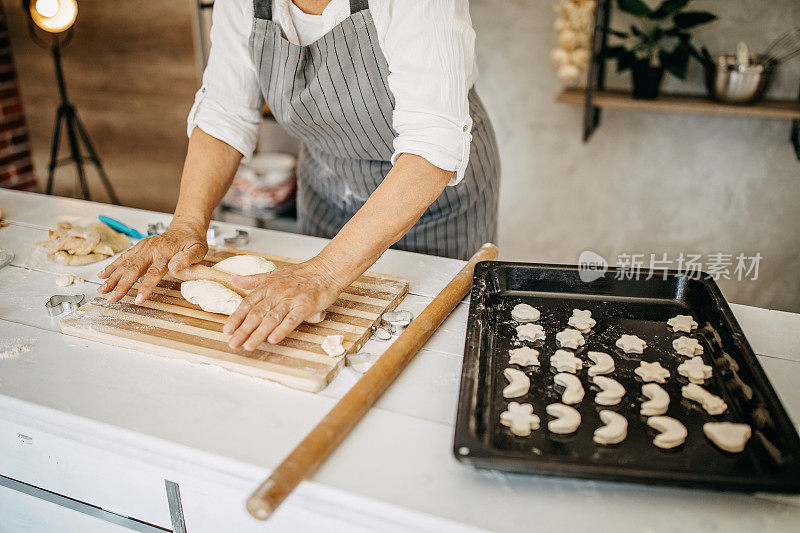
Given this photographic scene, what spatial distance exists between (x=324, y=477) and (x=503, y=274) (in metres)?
0.52

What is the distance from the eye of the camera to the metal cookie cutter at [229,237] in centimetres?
145

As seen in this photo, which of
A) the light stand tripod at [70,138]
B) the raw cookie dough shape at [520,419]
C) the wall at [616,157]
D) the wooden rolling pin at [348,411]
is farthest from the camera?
the light stand tripod at [70,138]

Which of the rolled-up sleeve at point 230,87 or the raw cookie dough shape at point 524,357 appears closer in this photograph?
the raw cookie dough shape at point 524,357

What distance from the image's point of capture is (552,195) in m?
2.68

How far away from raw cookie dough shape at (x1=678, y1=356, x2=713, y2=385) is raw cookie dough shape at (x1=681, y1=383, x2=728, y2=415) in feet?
0.05

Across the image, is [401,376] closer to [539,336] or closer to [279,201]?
[539,336]

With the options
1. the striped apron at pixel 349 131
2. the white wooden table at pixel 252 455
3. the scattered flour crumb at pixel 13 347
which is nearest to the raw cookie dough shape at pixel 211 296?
the white wooden table at pixel 252 455

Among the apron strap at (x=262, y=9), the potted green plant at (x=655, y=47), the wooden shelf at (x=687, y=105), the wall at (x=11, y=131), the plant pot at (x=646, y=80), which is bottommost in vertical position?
the wall at (x=11, y=131)

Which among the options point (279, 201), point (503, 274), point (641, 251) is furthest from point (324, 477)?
point (641, 251)

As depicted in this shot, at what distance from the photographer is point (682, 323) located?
1.04 meters

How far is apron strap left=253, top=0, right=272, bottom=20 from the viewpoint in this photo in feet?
4.25

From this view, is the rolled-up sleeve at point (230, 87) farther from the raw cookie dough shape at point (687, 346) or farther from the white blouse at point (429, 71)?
the raw cookie dough shape at point (687, 346)

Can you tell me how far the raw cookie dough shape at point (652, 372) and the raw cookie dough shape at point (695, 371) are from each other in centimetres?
3

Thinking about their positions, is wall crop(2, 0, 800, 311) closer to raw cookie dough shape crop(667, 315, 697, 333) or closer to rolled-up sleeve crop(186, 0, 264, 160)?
rolled-up sleeve crop(186, 0, 264, 160)
